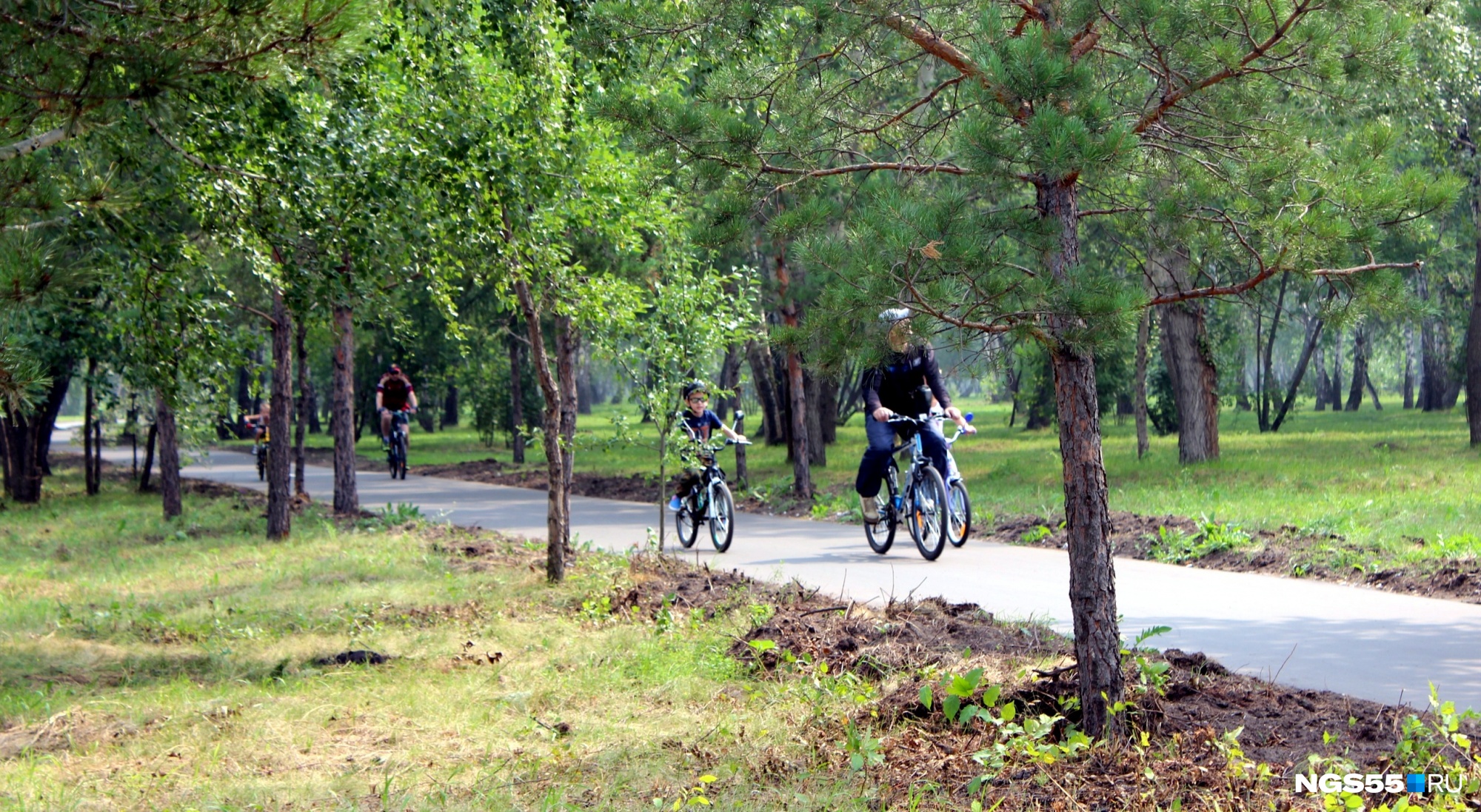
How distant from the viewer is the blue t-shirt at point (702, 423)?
452 inches

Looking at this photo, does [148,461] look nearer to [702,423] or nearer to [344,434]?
[344,434]

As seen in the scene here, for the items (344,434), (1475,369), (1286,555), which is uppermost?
(1475,369)

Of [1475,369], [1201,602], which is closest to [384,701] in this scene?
[1201,602]

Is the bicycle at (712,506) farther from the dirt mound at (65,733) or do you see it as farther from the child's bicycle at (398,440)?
the child's bicycle at (398,440)

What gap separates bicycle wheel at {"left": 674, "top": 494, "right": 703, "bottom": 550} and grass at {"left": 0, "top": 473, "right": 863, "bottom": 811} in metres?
1.99

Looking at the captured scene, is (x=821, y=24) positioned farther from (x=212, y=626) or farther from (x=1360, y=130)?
(x=212, y=626)

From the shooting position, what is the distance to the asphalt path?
6094 millimetres

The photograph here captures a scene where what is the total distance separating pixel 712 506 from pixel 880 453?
199 centimetres

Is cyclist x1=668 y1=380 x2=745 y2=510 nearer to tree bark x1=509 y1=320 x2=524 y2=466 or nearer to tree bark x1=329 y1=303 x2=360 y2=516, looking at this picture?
tree bark x1=329 y1=303 x2=360 y2=516

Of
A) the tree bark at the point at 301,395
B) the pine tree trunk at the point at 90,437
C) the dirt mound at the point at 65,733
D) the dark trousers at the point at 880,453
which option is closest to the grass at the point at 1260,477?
the dark trousers at the point at 880,453

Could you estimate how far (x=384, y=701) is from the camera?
20.5ft

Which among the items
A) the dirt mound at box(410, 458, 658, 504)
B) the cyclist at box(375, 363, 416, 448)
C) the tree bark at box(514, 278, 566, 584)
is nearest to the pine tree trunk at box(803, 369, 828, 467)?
the dirt mound at box(410, 458, 658, 504)

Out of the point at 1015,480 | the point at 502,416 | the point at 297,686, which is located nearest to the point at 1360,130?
the point at 297,686

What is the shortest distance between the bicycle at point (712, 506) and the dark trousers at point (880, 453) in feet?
4.76
